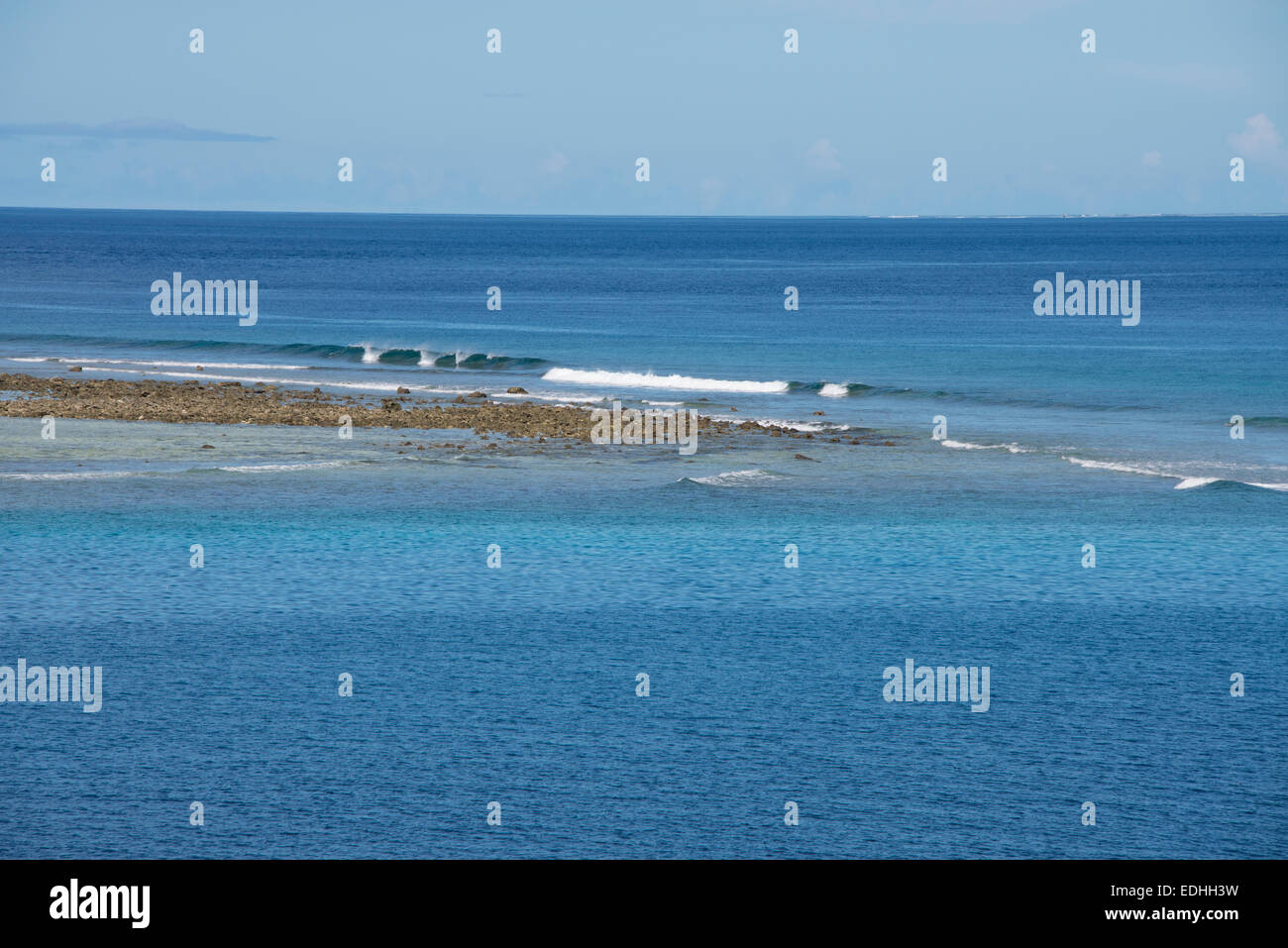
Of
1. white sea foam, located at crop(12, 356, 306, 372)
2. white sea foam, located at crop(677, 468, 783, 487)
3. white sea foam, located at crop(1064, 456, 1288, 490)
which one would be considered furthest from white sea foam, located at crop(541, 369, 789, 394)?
white sea foam, located at crop(677, 468, 783, 487)

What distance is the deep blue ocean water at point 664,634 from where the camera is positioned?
1670cm

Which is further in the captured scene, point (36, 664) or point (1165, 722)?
point (36, 664)

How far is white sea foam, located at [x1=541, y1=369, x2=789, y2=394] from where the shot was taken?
61938 mm

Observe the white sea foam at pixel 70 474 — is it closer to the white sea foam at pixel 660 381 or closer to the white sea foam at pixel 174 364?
the white sea foam at pixel 660 381

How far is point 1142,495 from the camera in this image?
3681 centimetres

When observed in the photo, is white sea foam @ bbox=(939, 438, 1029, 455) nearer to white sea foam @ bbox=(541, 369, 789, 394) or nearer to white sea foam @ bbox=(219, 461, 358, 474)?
white sea foam @ bbox=(541, 369, 789, 394)

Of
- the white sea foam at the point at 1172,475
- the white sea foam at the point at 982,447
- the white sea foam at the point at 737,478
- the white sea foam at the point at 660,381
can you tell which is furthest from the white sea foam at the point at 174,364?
the white sea foam at the point at 1172,475

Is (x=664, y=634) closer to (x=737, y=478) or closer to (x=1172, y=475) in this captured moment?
(x=737, y=478)

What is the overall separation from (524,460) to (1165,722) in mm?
25496

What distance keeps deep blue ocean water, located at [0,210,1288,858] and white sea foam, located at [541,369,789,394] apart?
163 inches

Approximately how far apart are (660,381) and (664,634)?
40.6m

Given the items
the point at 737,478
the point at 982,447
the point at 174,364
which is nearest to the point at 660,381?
the point at 982,447
